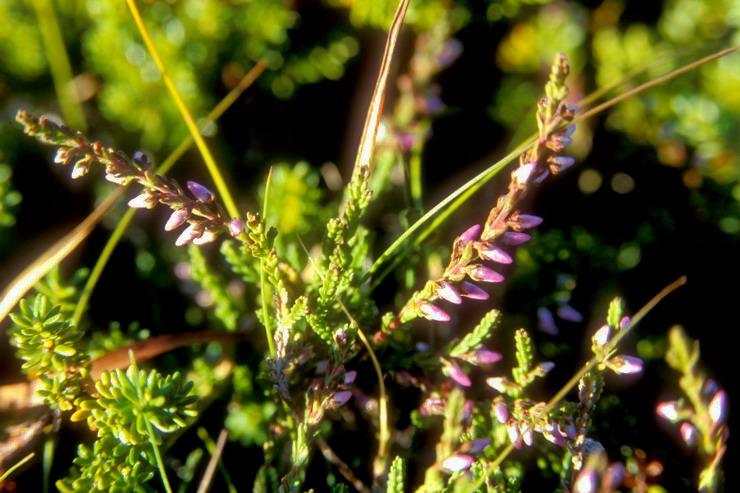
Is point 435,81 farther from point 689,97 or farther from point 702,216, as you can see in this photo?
point 702,216

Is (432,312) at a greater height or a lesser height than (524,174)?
lesser

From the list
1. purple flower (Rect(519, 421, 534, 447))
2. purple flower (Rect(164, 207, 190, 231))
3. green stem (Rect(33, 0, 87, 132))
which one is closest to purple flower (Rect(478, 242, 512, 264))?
purple flower (Rect(519, 421, 534, 447))

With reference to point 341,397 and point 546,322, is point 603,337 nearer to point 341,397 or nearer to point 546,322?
point 546,322

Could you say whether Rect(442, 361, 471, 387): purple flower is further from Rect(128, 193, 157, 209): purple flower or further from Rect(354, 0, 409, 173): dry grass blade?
Rect(128, 193, 157, 209): purple flower

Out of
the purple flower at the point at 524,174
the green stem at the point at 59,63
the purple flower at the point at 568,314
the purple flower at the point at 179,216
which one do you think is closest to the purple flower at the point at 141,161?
the purple flower at the point at 179,216

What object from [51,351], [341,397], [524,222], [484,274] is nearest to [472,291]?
[484,274]

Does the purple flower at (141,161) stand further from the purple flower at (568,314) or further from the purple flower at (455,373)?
the purple flower at (568,314)
